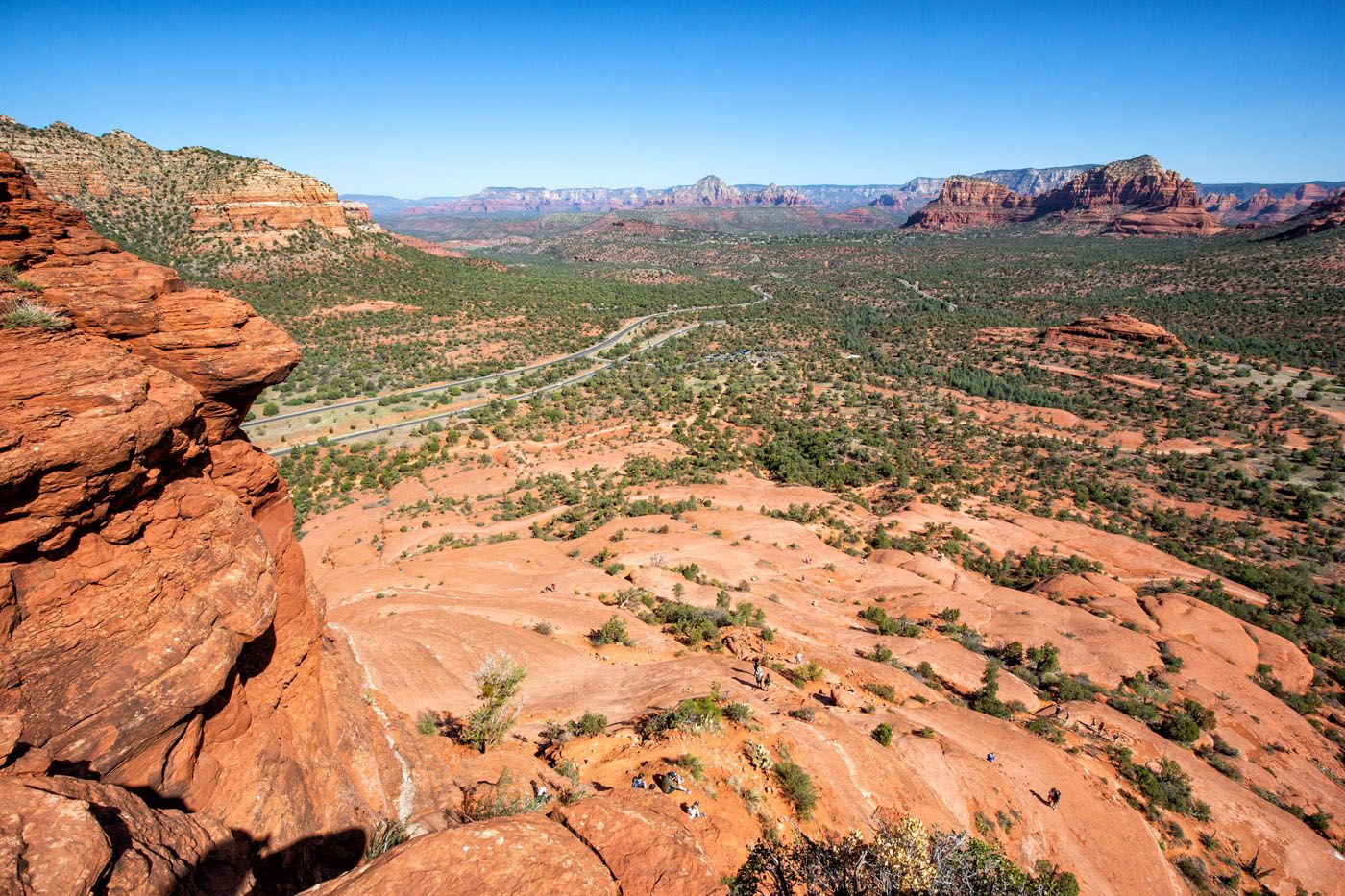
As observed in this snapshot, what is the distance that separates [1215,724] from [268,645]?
2530cm

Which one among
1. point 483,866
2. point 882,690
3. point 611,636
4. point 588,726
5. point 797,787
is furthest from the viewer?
point 611,636

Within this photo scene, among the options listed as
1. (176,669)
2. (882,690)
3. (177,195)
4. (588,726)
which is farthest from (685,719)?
(177,195)

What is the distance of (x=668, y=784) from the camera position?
10.2 meters

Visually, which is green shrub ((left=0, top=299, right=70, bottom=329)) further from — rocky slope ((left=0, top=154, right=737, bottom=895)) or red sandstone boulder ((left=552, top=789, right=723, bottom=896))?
red sandstone boulder ((left=552, top=789, right=723, bottom=896))

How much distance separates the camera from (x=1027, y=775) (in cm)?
1371

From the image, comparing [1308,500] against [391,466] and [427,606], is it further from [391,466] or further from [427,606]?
[391,466]

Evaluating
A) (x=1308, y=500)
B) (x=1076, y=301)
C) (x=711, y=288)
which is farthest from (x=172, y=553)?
(x=1076, y=301)

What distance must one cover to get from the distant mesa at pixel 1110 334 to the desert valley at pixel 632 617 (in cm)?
867

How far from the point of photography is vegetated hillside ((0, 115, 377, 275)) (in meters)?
64.0

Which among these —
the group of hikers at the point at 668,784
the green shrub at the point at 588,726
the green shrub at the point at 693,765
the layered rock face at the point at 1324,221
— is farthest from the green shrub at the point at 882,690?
the layered rock face at the point at 1324,221

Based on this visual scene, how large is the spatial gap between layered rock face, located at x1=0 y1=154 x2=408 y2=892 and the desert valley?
0.05 metres

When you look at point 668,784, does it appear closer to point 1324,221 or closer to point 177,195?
point 177,195

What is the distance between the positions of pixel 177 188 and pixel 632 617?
92.9 metres

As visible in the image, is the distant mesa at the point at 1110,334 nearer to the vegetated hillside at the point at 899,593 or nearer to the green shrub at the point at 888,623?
the vegetated hillside at the point at 899,593
